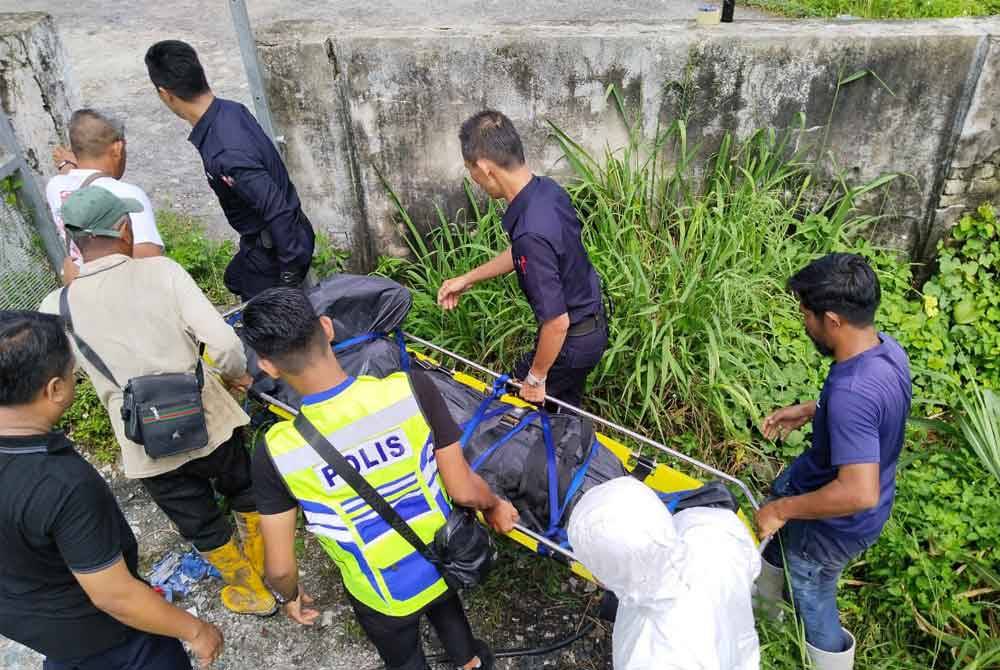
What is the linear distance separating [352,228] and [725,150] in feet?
7.72

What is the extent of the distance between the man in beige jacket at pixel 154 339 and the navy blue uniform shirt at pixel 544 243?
1148mm

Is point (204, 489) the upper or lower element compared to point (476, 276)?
lower

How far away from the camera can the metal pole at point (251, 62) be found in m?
3.62

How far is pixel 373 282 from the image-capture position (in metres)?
3.40

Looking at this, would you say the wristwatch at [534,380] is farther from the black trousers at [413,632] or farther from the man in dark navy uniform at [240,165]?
the man in dark navy uniform at [240,165]

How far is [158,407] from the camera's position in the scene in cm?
245

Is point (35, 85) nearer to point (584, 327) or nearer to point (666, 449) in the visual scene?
point (584, 327)

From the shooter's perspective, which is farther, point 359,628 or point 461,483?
point 359,628

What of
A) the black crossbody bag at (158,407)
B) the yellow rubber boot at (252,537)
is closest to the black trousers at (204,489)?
the yellow rubber boot at (252,537)

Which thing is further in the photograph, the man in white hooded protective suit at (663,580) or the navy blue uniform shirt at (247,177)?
the navy blue uniform shirt at (247,177)

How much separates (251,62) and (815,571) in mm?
3684

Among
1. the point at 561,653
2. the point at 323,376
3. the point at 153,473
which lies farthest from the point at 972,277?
the point at 153,473

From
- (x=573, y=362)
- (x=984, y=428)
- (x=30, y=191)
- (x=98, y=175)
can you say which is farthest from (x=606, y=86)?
(x=30, y=191)

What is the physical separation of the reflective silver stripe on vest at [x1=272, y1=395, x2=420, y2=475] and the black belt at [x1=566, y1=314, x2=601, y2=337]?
1.35 m
